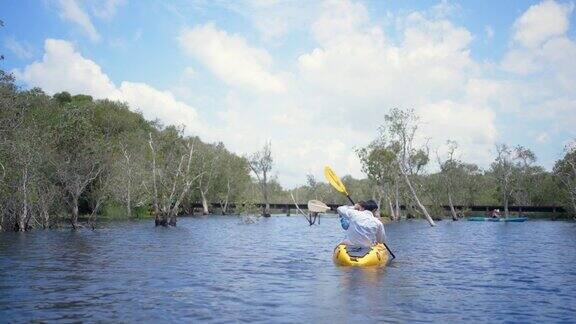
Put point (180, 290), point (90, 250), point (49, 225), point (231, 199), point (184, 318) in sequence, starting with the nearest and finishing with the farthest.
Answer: point (184, 318) < point (180, 290) < point (90, 250) < point (49, 225) < point (231, 199)

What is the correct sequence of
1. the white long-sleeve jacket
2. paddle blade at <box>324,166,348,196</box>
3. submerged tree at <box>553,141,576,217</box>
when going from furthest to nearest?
submerged tree at <box>553,141,576,217</box> < paddle blade at <box>324,166,348,196</box> < the white long-sleeve jacket

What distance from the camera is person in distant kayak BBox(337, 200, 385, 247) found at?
16578 mm

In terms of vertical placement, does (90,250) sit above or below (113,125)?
below

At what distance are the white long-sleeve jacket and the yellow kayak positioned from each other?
0.22 m

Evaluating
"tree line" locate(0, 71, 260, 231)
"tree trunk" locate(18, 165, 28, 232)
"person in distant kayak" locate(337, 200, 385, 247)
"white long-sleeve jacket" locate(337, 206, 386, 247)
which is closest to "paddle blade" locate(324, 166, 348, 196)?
"person in distant kayak" locate(337, 200, 385, 247)

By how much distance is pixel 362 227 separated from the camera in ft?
54.5

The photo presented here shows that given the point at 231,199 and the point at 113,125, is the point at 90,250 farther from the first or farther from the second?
the point at 231,199

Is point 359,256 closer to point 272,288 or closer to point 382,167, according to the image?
point 272,288

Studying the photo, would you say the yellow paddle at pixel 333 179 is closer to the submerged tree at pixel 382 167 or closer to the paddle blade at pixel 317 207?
the paddle blade at pixel 317 207

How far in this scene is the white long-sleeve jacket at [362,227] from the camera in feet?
54.3

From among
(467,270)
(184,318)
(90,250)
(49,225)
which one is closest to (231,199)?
(49,225)

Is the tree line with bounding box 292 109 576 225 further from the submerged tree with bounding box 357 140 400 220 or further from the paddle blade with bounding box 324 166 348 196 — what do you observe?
the paddle blade with bounding box 324 166 348 196

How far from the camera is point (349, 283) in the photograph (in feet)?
46.1

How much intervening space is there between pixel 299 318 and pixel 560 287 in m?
8.59
